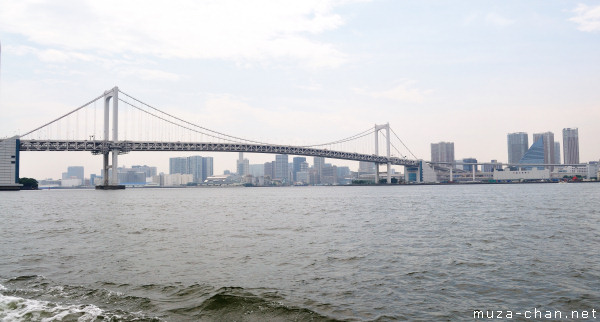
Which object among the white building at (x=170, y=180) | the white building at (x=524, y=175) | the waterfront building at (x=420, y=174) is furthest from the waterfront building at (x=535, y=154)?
the white building at (x=170, y=180)

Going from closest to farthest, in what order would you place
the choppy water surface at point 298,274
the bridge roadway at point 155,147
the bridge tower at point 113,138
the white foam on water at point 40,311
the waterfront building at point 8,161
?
1. the white foam on water at point 40,311
2. the choppy water surface at point 298,274
3. the waterfront building at point 8,161
4. the bridge roadway at point 155,147
5. the bridge tower at point 113,138

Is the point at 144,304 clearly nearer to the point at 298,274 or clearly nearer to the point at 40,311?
the point at 40,311

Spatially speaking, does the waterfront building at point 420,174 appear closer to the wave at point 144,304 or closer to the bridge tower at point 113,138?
the bridge tower at point 113,138

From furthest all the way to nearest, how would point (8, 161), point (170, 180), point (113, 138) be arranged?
1. point (170, 180)
2. point (113, 138)
3. point (8, 161)

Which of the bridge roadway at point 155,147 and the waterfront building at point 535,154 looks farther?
the waterfront building at point 535,154

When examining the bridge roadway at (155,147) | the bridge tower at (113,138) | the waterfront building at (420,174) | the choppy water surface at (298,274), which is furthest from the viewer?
the waterfront building at (420,174)

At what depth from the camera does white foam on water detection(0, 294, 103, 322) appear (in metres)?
5.68

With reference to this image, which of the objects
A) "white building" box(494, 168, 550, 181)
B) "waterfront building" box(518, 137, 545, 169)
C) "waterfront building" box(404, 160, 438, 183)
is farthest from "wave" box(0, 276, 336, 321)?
"waterfront building" box(518, 137, 545, 169)

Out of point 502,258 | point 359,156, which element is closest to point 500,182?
point 359,156

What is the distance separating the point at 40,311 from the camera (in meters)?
5.93

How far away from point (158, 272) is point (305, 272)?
2.99 metres

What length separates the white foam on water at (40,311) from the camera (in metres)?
5.68

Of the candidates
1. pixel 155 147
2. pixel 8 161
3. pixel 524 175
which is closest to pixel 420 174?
pixel 524 175

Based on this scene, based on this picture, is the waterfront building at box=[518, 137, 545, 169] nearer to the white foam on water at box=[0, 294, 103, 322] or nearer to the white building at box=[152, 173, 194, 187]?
the white building at box=[152, 173, 194, 187]
